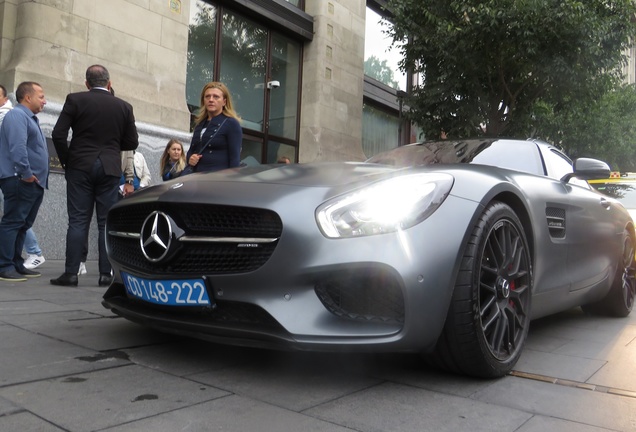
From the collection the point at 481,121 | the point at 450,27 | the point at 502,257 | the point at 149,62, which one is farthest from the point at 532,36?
the point at 502,257

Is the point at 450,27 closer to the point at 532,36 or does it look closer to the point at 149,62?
the point at 532,36

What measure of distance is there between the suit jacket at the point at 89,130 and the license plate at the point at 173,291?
8.25 feet

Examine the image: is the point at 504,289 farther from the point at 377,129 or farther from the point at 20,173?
the point at 377,129

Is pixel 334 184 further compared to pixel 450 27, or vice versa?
pixel 450 27

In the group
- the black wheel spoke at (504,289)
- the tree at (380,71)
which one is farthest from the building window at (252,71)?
the black wheel spoke at (504,289)

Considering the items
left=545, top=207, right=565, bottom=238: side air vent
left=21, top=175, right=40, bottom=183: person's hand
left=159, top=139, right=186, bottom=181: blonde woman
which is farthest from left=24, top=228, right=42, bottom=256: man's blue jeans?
left=545, top=207, right=565, bottom=238: side air vent

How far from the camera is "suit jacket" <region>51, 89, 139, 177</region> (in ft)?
15.6

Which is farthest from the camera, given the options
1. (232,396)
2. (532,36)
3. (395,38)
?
(395,38)

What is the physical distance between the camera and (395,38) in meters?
12.2

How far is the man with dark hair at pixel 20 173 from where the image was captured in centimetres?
494

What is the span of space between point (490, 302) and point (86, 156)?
3.58 metres

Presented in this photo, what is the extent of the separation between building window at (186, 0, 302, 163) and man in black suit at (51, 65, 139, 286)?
5245mm

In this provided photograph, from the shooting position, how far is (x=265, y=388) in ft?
7.26

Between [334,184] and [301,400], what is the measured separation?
0.87 metres
